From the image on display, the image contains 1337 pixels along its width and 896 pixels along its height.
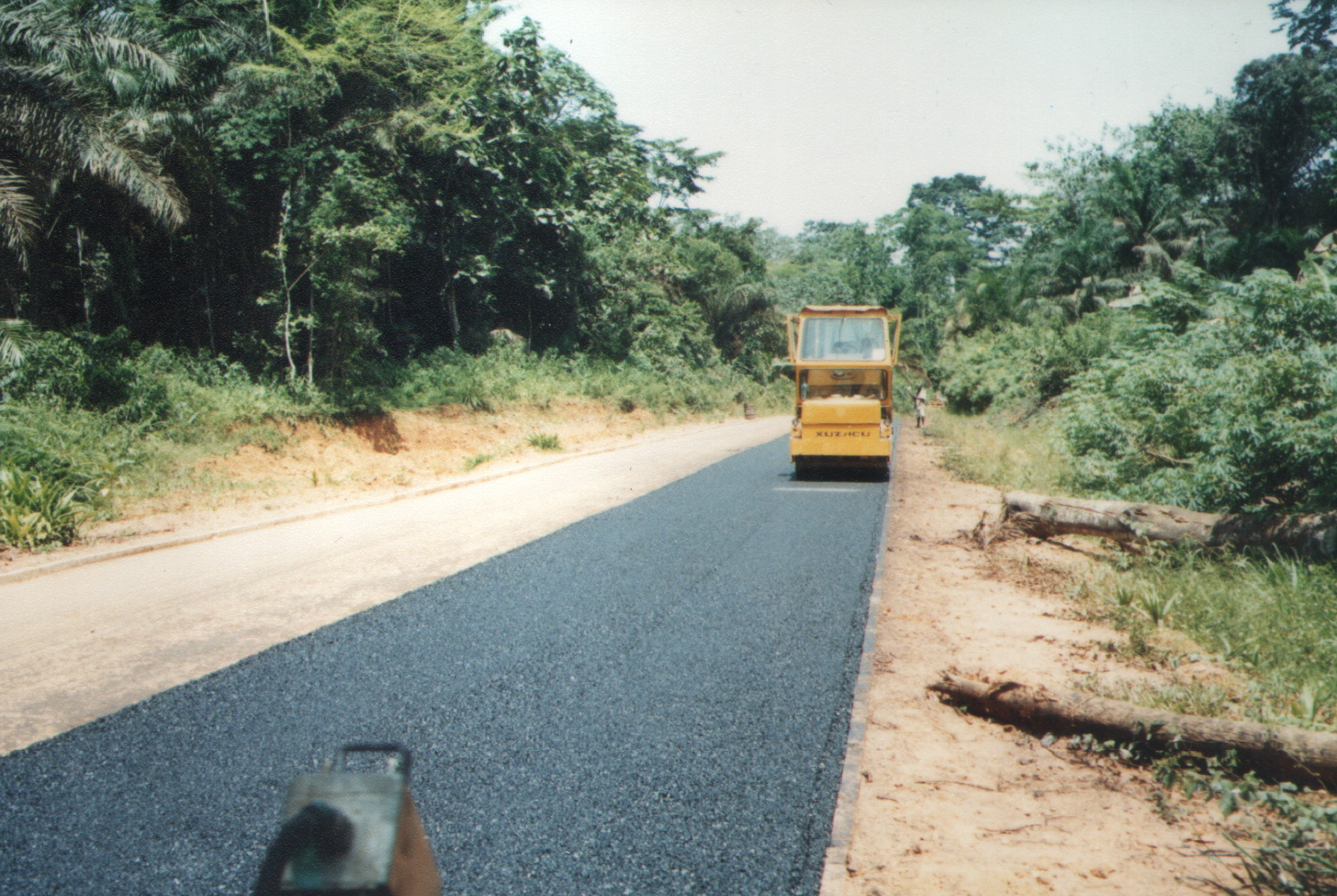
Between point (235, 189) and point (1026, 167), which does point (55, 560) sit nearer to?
point (235, 189)

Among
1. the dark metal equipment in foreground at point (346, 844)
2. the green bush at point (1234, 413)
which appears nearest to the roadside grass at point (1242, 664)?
the green bush at point (1234, 413)

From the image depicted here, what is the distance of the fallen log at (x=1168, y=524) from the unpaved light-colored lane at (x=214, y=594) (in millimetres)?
5296

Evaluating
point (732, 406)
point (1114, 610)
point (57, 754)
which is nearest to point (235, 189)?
point (57, 754)

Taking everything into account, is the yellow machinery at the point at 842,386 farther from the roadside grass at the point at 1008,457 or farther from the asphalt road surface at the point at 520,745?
the asphalt road surface at the point at 520,745

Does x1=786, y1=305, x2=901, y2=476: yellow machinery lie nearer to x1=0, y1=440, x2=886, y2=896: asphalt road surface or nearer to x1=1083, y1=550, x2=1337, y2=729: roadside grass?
x1=1083, y1=550, x2=1337, y2=729: roadside grass

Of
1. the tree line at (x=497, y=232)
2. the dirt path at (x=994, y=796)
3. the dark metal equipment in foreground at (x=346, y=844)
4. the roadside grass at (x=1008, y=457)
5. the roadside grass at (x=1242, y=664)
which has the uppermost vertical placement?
the tree line at (x=497, y=232)

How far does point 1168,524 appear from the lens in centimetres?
788

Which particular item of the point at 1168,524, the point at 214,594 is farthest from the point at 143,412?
the point at 1168,524

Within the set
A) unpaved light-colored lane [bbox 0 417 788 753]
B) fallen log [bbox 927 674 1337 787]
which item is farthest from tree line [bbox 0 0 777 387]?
fallen log [bbox 927 674 1337 787]

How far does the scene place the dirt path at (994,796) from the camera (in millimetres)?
3203

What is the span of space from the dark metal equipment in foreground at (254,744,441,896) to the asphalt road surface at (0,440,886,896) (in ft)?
6.61

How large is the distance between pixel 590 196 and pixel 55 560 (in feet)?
84.8

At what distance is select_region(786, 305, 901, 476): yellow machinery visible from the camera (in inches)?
569

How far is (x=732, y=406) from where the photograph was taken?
40938 mm
